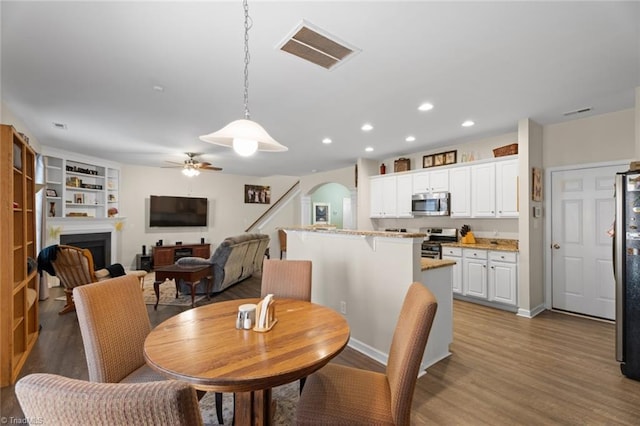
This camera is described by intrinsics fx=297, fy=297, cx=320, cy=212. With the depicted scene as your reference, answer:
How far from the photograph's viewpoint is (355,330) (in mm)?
2961

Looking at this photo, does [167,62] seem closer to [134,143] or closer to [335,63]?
[335,63]

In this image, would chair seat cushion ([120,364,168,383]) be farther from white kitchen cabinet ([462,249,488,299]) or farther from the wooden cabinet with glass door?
white kitchen cabinet ([462,249,488,299])

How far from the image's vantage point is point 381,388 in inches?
58.7

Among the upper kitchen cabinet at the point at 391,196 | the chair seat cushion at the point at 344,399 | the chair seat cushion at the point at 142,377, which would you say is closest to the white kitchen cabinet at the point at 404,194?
the upper kitchen cabinet at the point at 391,196

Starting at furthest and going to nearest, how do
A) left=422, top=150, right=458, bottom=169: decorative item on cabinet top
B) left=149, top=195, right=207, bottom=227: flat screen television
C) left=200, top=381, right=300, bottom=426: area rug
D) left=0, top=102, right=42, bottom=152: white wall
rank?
left=149, top=195, right=207, bottom=227: flat screen television < left=422, top=150, right=458, bottom=169: decorative item on cabinet top < left=0, top=102, right=42, bottom=152: white wall < left=200, top=381, right=300, bottom=426: area rug

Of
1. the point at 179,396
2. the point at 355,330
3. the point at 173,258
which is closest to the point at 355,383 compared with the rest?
the point at 179,396

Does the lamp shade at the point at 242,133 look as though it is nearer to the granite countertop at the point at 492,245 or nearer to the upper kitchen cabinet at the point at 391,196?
the granite countertop at the point at 492,245

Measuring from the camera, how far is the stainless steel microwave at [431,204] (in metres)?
4.88

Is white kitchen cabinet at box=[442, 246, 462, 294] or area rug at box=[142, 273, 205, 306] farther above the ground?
white kitchen cabinet at box=[442, 246, 462, 294]

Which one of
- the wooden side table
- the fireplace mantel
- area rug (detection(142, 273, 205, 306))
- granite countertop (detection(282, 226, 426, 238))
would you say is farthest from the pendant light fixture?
the fireplace mantel

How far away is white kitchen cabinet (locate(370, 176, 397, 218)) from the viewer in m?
5.72

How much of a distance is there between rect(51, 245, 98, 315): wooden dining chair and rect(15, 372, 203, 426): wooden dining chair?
4.04 metres

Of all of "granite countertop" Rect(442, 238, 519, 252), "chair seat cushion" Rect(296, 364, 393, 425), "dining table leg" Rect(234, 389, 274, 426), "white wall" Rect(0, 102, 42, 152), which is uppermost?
"white wall" Rect(0, 102, 42, 152)

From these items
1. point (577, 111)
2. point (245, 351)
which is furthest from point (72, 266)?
point (577, 111)
